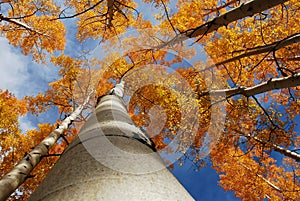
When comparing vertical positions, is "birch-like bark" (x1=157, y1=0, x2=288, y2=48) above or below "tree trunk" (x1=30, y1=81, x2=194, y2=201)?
above

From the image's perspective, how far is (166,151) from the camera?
8.69 metres

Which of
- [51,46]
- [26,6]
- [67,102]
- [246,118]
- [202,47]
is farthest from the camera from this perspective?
[67,102]

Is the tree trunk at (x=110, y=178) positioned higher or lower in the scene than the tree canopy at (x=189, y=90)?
lower

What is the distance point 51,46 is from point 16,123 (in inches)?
139

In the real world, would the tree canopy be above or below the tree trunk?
above

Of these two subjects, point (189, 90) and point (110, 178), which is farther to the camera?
point (189, 90)

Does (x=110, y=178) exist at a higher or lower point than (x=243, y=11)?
lower

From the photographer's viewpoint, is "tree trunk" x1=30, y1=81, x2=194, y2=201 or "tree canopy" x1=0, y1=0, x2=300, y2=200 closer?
"tree trunk" x1=30, y1=81, x2=194, y2=201

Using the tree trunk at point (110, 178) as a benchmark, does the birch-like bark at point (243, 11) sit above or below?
above

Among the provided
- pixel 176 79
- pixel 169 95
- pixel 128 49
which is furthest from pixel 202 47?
pixel 128 49

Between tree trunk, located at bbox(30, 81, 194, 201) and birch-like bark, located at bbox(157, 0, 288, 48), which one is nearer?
tree trunk, located at bbox(30, 81, 194, 201)

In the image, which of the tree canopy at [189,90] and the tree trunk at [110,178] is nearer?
the tree trunk at [110,178]

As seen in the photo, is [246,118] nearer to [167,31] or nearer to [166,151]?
[166,151]

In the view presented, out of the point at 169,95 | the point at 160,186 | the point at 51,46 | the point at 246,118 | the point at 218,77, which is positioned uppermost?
the point at 51,46
